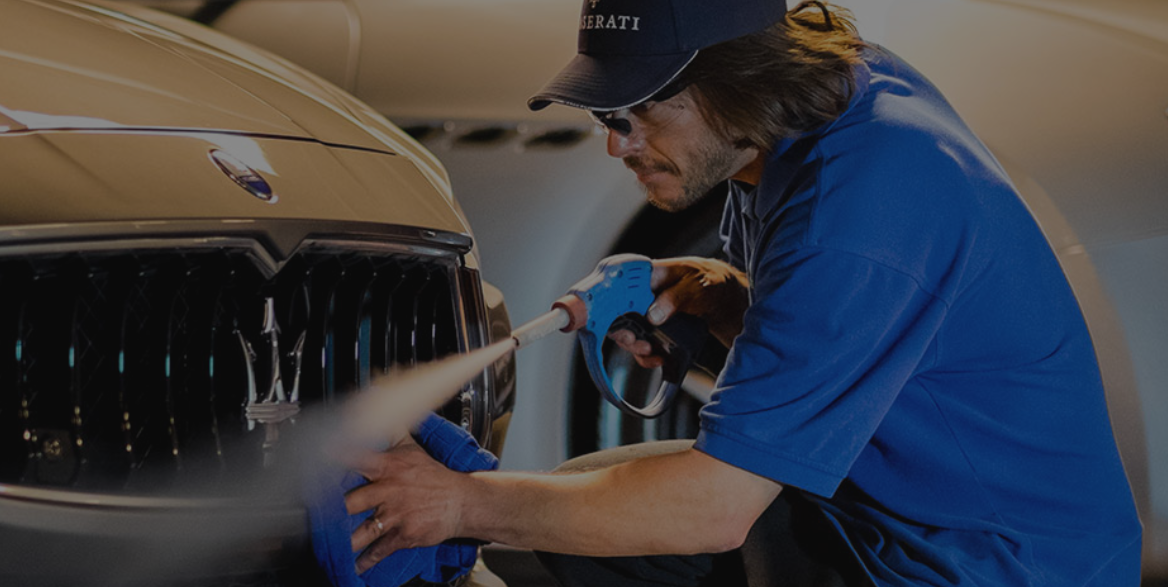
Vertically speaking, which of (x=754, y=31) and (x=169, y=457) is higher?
(x=754, y=31)

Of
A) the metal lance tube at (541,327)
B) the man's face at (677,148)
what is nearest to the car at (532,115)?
the metal lance tube at (541,327)

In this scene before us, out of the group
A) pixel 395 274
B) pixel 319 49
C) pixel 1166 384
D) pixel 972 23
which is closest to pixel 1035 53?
pixel 972 23

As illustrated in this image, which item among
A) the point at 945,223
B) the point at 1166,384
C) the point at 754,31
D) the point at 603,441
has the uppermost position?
the point at 754,31

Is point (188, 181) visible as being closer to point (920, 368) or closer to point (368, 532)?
point (368, 532)

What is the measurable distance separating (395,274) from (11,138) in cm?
61

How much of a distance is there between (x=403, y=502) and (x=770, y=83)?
699 millimetres

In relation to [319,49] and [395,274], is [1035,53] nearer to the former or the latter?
[395,274]

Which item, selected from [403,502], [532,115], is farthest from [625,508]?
[532,115]

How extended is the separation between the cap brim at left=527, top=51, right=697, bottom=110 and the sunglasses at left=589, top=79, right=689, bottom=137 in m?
0.02

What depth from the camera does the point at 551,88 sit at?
1.83 metres

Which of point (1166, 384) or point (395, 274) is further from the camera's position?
point (1166, 384)

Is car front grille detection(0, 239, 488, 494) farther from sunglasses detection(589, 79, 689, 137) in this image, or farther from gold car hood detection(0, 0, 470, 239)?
sunglasses detection(589, 79, 689, 137)

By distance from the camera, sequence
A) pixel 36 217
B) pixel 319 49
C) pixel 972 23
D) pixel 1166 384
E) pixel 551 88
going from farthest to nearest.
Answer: pixel 319 49
pixel 972 23
pixel 1166 384
pixel 551 88
pixel 36 217

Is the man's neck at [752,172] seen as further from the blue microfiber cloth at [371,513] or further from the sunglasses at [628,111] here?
the blue microfiber cloth at [371,513]
